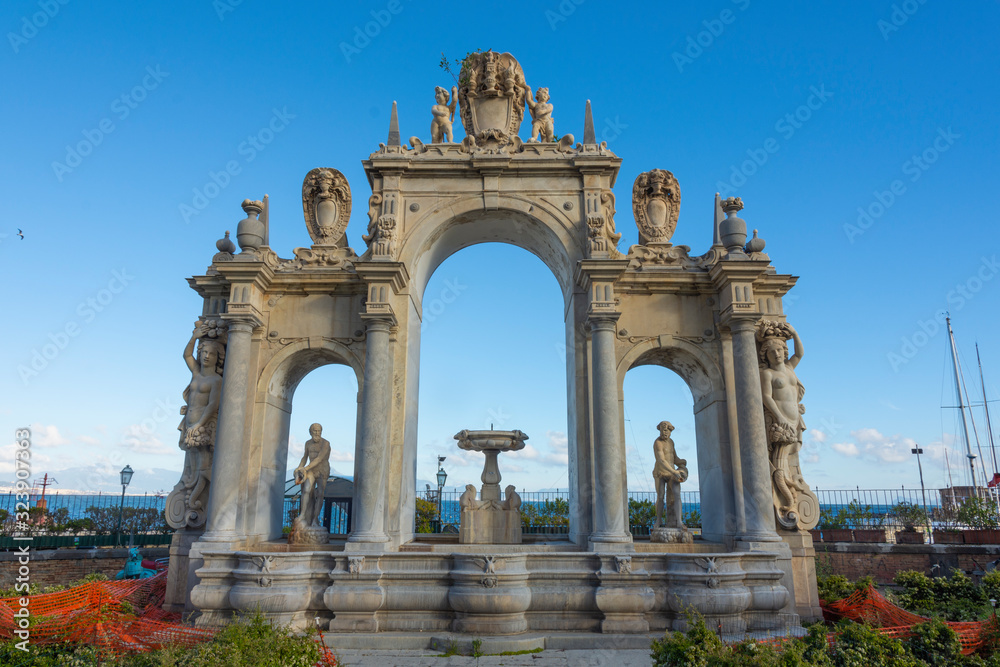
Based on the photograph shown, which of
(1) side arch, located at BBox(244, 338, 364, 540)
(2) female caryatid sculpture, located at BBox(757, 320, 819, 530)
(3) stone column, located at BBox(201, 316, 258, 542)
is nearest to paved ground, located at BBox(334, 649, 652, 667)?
(3) stone column, located at BBox(201, 316, 258, 542)

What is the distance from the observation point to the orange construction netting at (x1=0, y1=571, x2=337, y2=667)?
9008mm

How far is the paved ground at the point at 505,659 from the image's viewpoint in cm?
984

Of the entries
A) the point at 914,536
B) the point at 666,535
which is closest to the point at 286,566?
the point at 666,535

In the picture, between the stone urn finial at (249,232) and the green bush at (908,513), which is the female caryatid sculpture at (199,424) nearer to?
the stone urn finial at (249,232)

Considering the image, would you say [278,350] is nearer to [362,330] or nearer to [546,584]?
[362,330]

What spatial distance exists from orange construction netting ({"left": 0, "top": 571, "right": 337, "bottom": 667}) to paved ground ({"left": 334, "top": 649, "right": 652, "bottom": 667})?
30.6 inches

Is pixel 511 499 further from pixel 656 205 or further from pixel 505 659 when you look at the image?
pixel 656 205

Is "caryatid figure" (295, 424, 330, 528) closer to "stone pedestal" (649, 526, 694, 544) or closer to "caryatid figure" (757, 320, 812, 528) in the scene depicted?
"stone pedestal" (649, 526, 694, 544)

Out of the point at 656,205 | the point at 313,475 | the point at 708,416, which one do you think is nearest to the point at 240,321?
the point at 313,475

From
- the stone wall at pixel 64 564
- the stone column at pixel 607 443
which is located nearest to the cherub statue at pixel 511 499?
the stone column at pixel 607 443

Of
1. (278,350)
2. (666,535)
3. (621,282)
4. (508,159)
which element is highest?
(508,159)

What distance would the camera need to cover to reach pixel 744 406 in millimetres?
14023

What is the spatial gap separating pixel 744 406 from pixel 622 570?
4.86 meters

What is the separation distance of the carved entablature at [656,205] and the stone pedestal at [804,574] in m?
7.91
